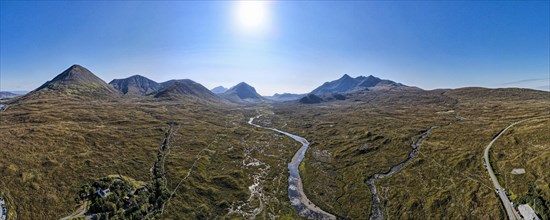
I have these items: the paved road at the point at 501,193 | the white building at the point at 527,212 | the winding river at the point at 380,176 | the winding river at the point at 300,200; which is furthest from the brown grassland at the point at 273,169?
the white building at the point at 527,212

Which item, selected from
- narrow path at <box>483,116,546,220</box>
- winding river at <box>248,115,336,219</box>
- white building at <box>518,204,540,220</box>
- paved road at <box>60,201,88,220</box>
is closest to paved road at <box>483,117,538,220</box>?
narrow path at <box>483,116,546,220</box>

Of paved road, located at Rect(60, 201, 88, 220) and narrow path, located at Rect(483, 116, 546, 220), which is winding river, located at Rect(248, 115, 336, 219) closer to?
narrow path, located at Rect(483, 116, 546, 220)

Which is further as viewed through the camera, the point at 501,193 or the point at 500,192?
the point at 500,192

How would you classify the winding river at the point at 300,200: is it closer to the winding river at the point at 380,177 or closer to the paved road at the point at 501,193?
the winding river at the point at 380,177

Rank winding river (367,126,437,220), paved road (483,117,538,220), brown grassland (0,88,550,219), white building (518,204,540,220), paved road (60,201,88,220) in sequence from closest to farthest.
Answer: white building (518,204,540,220) < paved road (483,117,538,220) < paved road (60,201,88,220) < brown grassland (0,88,550,219) < winding river (367,126,437,220)

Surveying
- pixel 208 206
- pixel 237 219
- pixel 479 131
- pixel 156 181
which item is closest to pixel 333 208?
pixel 237 219

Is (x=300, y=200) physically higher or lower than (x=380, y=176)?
lower

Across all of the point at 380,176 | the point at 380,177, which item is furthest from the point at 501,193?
the point at 380,176

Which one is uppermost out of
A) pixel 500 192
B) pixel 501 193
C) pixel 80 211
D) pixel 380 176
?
pixel 500 192

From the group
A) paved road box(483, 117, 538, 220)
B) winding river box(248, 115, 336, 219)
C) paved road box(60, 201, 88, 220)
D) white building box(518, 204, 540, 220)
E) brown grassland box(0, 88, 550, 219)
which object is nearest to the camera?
white building box(518, 204, 540, 220)

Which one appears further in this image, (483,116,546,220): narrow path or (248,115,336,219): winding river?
(248,115,336,219): winding river

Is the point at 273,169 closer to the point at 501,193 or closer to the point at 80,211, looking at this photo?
the point at 80,211
